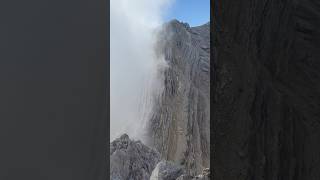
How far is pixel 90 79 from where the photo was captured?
832 mm

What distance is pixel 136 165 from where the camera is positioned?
4.17 metres

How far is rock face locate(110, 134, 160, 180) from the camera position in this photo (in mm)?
4027

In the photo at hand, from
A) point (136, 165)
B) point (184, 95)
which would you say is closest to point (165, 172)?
point (136, 165)
